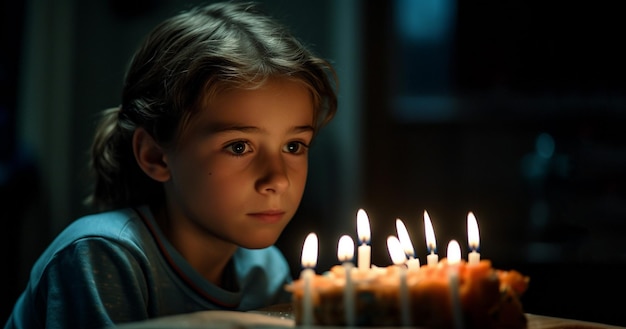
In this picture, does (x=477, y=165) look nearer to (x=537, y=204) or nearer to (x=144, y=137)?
(x=537, y=204)

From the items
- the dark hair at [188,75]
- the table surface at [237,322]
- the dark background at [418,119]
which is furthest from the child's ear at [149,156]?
the dark background at [418,119]

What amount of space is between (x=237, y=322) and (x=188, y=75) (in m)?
0.56

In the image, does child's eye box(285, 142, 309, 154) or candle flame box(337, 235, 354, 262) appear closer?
candle flame box(337, 235, 354, 262)

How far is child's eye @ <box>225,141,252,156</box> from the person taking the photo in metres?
1.31

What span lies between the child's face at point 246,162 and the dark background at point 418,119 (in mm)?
1522

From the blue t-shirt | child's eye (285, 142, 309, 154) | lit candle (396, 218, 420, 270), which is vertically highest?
child's eye (285, 142, 309, 154)

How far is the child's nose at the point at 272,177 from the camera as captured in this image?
1271 millimetres

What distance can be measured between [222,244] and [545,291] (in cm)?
140

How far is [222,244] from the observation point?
1.47 m

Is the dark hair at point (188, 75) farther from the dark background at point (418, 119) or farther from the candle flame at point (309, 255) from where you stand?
the dark background at point (418, 119)

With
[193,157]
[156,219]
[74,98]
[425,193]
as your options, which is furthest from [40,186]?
[193,157]

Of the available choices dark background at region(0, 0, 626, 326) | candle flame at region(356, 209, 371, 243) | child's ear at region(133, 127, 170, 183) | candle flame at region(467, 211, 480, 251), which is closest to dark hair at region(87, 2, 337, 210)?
child's ear at region(133, 127, 170, 183)

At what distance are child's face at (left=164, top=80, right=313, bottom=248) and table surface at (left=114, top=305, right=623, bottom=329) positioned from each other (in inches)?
7.2

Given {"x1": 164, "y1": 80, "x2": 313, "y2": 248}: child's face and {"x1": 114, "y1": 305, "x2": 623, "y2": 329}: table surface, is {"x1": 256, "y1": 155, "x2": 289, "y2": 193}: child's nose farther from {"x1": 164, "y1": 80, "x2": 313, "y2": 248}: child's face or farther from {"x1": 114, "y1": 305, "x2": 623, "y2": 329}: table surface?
{"x1": 114, "y1": 305, "x2": 623, "y2": 329}: table surface
